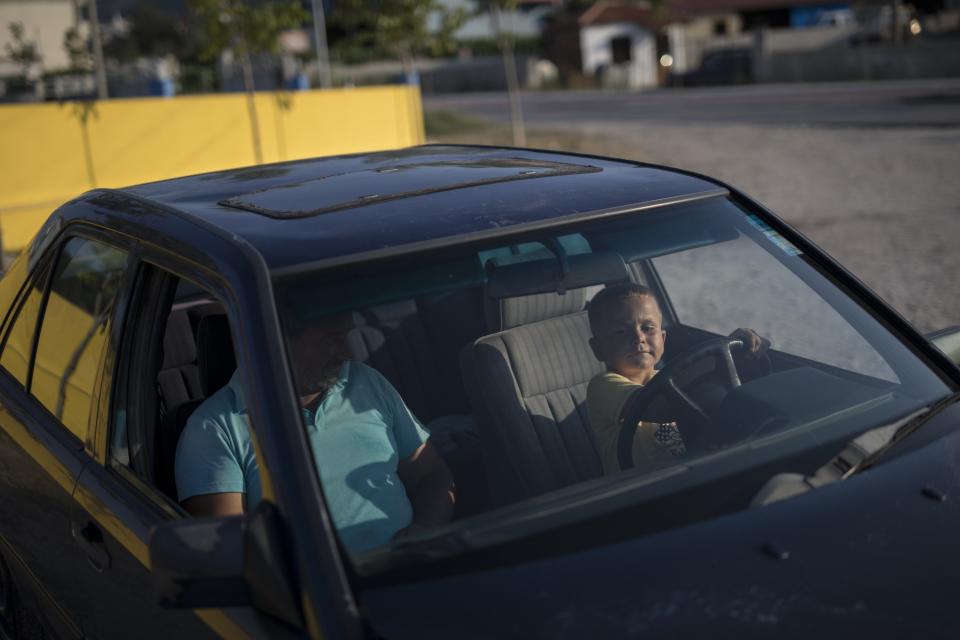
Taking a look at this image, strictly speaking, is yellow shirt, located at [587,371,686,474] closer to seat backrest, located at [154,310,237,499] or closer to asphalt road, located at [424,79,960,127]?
seat backrest, located at [154,310,237,499]

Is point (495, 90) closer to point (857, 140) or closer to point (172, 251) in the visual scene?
point (857, 140)

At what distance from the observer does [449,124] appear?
29.1 m

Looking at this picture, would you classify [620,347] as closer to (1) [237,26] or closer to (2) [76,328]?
(2) [76,328]

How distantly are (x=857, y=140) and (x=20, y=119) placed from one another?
498 inches

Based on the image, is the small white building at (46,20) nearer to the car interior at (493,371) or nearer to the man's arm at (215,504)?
the car interior at (493,371)

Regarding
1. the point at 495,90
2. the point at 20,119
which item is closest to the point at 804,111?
the point at 20,119

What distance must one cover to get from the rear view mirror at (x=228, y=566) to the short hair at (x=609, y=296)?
1217 mm

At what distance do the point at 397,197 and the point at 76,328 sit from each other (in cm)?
93

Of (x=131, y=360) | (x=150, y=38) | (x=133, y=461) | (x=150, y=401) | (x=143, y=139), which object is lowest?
(x=133, y=461)

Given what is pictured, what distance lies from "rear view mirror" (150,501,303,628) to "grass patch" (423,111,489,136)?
83.1 feet

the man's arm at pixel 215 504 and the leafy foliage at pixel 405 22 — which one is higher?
the leafy foliage at pixel 405 22

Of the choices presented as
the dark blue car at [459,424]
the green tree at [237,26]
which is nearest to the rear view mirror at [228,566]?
the dark blue car at [459,424]

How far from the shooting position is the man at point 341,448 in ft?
7.73

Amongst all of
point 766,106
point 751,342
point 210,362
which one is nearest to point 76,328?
point 210,362
